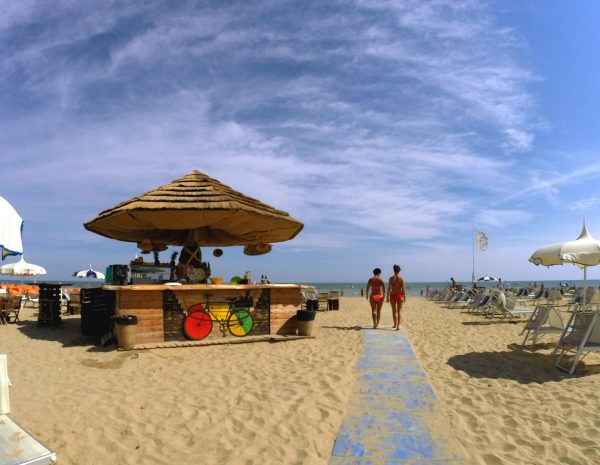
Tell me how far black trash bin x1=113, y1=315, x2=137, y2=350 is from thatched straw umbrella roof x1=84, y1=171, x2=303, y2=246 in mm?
1937

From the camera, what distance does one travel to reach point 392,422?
3998mm

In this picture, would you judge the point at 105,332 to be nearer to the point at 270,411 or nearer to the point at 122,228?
the point at 122,228

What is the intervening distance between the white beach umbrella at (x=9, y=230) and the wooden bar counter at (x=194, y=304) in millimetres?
3397

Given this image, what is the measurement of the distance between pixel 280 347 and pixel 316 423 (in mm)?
3846

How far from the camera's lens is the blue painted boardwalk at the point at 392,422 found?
10.9 ft

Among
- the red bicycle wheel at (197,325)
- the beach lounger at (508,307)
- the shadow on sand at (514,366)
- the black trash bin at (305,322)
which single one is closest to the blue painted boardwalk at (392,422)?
the shadow on sand at (514,366)

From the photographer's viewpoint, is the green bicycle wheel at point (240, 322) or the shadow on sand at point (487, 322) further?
the shadow on sand at point (487, 322)

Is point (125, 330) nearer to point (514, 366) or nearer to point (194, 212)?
point (194, 212)

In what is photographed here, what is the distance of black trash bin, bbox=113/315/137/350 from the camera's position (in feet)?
23.7

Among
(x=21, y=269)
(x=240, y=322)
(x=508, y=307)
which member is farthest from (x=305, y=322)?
(x=21, y=269)

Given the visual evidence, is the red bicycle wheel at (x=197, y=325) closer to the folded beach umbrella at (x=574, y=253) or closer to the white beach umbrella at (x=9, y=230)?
the white beach umbrella at (x=9, y=230)

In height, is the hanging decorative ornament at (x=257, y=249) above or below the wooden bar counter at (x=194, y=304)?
above

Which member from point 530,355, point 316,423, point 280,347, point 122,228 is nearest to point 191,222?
point 122,228

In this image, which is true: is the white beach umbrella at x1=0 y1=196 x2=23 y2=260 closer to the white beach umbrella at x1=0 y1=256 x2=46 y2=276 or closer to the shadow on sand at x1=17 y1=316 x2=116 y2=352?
the shadow on sand at x1=17 y1=316 x2=116 y2=352
